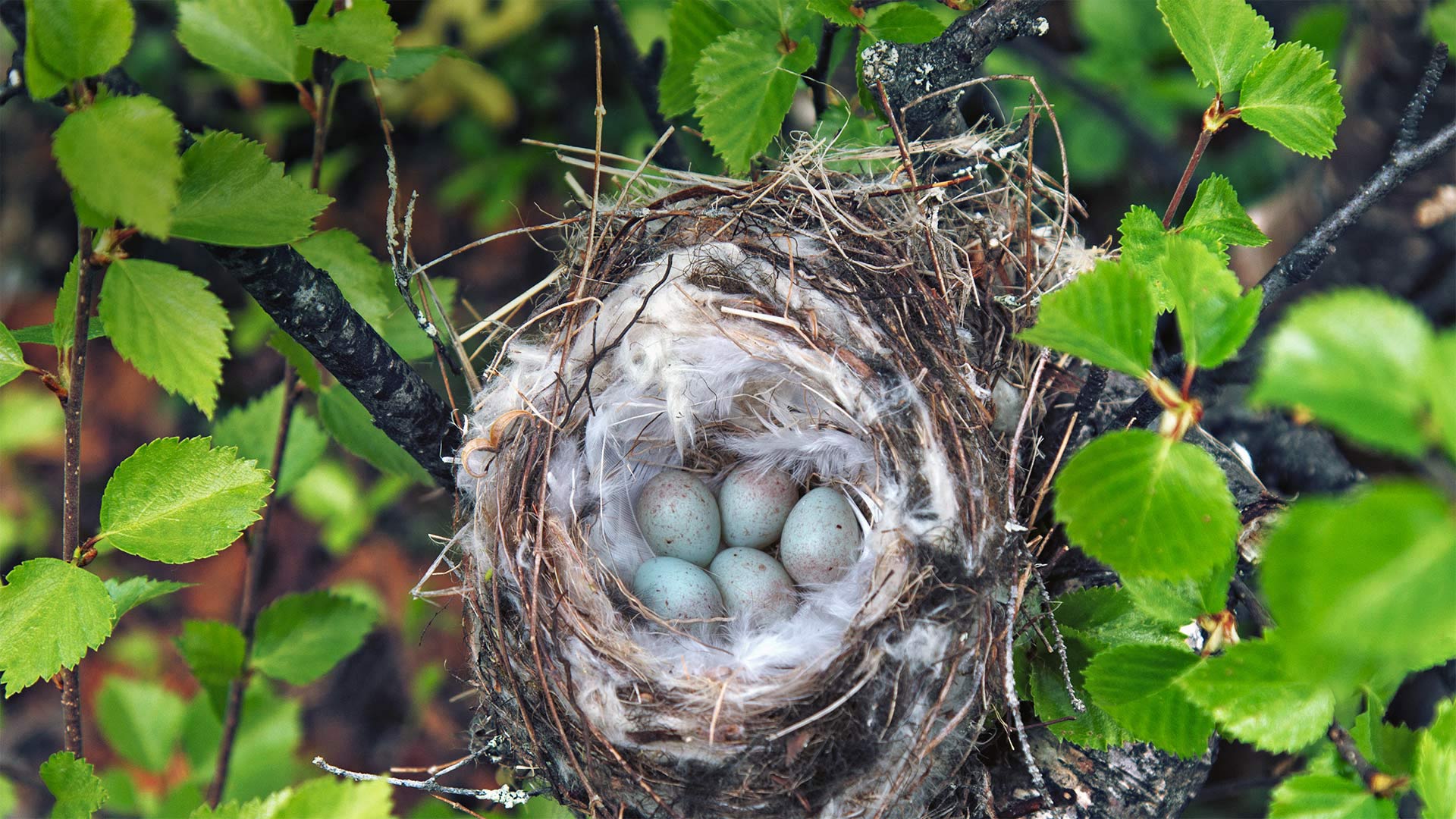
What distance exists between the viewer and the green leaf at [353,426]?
1465 millimetres

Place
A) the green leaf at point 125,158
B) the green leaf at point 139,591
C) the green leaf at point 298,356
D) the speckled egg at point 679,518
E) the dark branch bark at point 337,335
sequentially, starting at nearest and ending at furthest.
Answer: the green leaf at point 125,158 → the dark branch bark at point 337,335 → the green leaf at point 139,591 → the green leaf at point 298,356 → the speckled egg at point 679,518

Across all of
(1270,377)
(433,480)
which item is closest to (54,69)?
(433,480)

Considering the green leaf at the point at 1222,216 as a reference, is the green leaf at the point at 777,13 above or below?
above

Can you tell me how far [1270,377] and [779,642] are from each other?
3.34 ft

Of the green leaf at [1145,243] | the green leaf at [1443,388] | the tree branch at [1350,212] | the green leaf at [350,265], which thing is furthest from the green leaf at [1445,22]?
the green leaf at [350,265]

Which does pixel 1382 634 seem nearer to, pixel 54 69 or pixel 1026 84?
pixel 54 69

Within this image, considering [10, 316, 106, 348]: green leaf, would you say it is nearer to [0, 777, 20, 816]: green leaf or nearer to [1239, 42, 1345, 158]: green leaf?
[0, 777, 20, 816]: green leaf

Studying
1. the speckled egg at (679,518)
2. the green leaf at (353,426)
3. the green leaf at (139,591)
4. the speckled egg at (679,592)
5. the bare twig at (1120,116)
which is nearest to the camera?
the green leaf at (139,591)

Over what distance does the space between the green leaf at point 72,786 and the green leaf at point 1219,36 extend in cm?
146

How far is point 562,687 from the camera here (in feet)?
4.35

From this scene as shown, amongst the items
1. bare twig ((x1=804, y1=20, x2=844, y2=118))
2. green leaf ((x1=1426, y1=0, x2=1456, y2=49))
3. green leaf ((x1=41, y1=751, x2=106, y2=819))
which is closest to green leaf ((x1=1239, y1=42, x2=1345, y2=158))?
bare twig ((x1=804, y1=20, x2=844, y2=118))

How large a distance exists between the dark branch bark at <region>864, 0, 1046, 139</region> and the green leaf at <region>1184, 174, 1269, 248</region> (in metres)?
0.34

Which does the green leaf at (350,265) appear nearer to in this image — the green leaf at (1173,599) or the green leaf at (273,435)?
the green leaf at (273,435)

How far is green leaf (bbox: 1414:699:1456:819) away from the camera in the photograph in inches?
31.4
